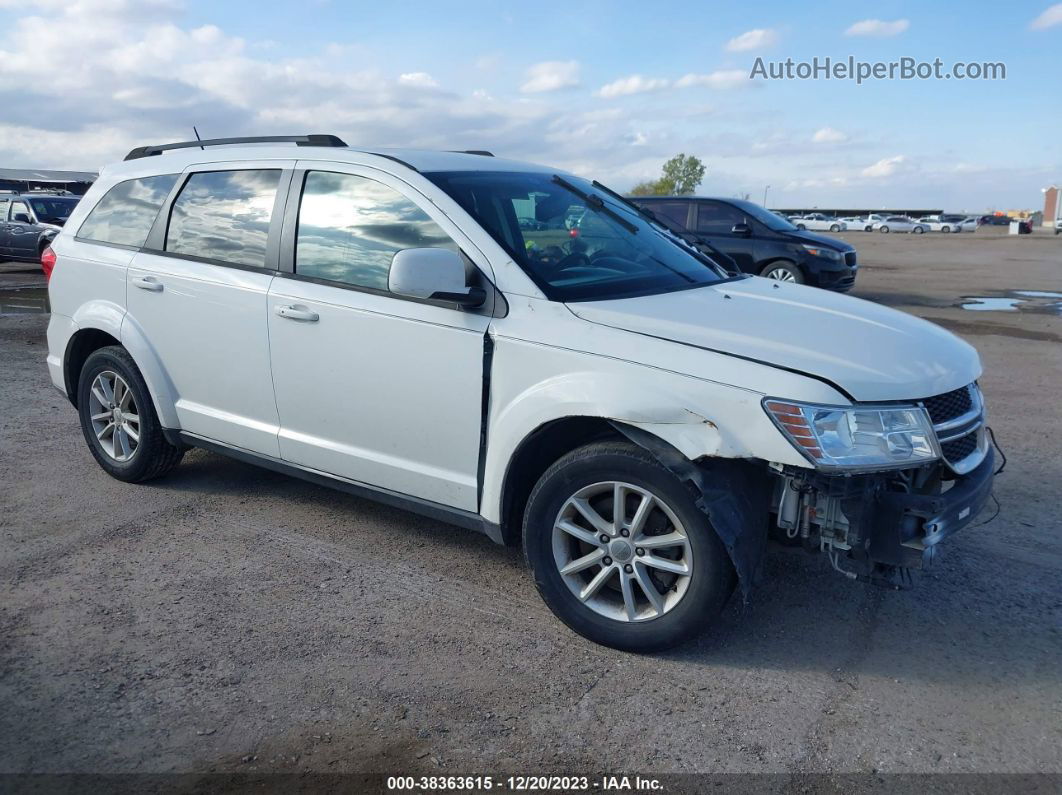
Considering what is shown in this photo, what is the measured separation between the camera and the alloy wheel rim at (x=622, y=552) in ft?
11.3

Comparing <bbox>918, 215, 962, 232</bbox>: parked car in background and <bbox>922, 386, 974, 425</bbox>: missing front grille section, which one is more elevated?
<bbox>922, 386, 974, 425</bbox>: missing front grille section

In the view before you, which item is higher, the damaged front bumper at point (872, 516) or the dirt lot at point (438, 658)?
the damaged front bumper at point (872, 516)

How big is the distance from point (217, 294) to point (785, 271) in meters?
11.0

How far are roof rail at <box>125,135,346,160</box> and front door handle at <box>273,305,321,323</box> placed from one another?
91 cm

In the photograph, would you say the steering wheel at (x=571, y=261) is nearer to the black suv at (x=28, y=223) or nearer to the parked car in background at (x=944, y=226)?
the black suv at (x=28, y=223)

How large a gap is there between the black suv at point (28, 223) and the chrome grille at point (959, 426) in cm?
1823

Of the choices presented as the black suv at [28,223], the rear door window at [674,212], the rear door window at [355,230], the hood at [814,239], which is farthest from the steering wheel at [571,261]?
the black suv at [28,223]

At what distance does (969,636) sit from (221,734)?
2.89 metres

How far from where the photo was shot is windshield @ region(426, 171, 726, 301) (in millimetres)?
3939

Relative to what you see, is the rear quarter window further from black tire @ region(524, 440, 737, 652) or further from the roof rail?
black tire @ region(524, 440, 737, 652)

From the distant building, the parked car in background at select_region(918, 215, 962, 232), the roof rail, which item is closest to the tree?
the parked car in background at select_region(918, 215, 962, 232)

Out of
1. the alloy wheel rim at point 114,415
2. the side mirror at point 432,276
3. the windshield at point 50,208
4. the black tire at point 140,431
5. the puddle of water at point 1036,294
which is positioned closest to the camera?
the side mirror at point 432,276

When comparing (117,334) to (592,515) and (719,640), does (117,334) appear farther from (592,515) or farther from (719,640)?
(719,640)

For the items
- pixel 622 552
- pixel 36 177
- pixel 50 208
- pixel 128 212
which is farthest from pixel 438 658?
pixel 36 177
